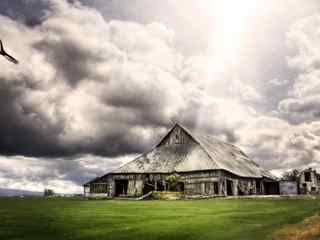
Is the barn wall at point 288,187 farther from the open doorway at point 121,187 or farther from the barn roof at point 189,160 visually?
the open doorway at point 121,187

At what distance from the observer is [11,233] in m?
12.5

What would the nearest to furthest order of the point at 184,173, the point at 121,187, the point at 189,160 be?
the point at 184,173
the point at 189,160
the point at 121,187

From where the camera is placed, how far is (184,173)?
55344mm

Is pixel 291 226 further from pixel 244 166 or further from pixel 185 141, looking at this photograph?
pixel 244 166

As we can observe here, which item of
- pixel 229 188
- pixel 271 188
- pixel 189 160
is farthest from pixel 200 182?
pixel 271 188

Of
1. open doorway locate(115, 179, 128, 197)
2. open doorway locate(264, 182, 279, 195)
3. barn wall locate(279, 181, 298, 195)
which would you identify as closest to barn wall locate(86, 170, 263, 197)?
open doorway locate(115, 179, 128, 197)

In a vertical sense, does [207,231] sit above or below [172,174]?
below

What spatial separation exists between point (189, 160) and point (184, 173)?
235 centimetres

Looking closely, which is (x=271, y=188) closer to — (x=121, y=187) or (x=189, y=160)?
(x=189, y=160)

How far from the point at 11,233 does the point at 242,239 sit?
700cm

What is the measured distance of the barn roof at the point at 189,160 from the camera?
5528 centimetres

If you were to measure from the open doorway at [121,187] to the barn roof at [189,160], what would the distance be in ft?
5.41

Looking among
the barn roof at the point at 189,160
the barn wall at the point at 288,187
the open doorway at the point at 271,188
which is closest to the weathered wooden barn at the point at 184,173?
the barn roof at the point at 189,160

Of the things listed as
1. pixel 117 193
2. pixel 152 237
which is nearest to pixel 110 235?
pixel 152 237
